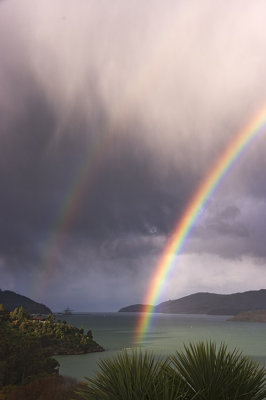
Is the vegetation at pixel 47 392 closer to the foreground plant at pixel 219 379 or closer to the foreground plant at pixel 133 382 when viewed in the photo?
the foreground plant at pixel 133 382

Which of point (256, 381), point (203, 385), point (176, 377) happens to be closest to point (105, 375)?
point (176, 377)

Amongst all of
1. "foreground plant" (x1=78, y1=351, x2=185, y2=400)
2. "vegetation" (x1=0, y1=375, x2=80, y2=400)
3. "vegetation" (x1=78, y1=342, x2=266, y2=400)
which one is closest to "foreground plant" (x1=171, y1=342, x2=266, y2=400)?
"vegetation" (x1=78, y1=342, x2=266, y2=400)

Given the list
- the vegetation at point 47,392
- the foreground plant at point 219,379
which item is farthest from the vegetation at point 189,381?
the vegetation at point 47,392

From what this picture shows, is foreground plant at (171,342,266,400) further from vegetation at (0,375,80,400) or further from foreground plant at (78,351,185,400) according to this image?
vegetation at (0,375,80,400)

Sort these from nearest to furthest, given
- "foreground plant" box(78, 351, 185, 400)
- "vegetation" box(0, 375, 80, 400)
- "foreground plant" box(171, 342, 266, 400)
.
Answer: "foreground plant" box(78, 351, 185, 400) < "foreground plant" box(171, 342, 266, 400) < "vegetation" box(0, 375, 80, 400)

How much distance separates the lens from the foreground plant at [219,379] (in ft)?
25.9

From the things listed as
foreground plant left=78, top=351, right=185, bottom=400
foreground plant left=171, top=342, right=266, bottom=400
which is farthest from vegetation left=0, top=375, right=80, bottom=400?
foreground plant left=171, top=342, right=266, bottom=400

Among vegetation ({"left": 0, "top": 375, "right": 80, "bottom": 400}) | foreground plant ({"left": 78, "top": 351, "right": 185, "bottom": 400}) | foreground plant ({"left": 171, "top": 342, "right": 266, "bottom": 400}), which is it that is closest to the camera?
foreground plant ({"left": 78, "top": 351, "right": 185, "bottom": 400})

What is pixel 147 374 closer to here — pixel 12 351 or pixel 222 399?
pixel 222 399

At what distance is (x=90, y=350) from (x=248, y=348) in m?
54.6

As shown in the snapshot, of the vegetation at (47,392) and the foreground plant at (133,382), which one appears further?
the vegetation at (47,392)

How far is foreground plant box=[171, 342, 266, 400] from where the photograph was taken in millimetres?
7891

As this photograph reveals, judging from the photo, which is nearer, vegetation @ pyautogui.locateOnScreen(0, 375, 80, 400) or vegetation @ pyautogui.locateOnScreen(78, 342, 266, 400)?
vegetation @ pyautogui.locateOnScreen(78, 342, 266, 400)

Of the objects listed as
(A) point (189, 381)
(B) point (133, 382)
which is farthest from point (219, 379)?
(B) point (133, 382)
